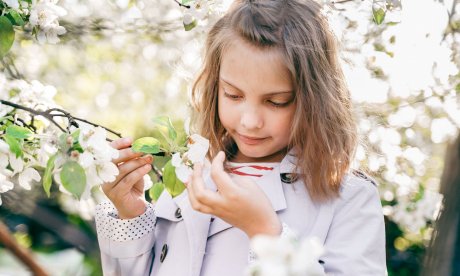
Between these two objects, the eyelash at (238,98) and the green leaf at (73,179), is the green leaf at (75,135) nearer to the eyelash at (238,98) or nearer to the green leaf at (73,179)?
the green leaf at (73,179)

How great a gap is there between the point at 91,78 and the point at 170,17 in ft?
6.90

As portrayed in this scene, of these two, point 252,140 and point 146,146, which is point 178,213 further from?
point 146,146

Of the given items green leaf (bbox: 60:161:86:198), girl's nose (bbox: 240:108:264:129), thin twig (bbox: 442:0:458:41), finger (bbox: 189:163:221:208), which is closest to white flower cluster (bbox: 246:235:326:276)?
green leaf (bbox: 60:161:86:198)

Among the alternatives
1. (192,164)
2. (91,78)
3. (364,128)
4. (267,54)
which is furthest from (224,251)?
(91,78)

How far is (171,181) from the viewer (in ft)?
4.37

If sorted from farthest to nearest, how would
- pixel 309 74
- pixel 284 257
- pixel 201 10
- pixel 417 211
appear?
pixel 417 211 → pixel 201 10 → pixel 309 74 → pixel 284 257

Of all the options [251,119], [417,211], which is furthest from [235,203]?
[417,211]

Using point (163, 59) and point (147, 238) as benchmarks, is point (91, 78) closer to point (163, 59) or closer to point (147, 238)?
point (163, 59)

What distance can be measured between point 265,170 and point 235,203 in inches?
12.1

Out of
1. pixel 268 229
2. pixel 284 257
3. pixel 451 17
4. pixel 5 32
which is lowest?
pixel 451 17

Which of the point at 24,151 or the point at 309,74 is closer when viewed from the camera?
the point at 24,151

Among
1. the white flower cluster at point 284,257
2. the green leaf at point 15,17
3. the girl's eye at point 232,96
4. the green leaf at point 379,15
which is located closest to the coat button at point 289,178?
the girl's eye at point 232,96

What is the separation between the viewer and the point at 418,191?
305cm

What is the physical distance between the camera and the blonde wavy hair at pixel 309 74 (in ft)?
4.96
